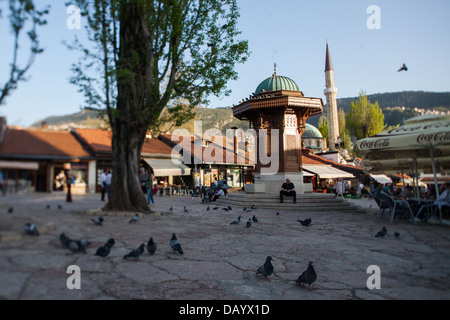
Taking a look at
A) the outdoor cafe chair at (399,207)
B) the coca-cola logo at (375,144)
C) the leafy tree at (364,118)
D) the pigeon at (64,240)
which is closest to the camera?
the pigeon at (64,240)

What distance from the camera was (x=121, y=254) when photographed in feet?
6.33

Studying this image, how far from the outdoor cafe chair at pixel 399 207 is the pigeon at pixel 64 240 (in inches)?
318

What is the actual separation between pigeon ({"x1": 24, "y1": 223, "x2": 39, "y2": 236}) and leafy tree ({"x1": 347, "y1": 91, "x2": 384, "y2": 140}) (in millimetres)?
50899

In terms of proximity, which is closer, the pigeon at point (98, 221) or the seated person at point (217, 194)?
the pigeon at point (98, 221)

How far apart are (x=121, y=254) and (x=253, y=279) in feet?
5.02

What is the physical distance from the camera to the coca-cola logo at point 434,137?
5.82m

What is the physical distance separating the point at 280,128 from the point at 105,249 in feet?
43.1

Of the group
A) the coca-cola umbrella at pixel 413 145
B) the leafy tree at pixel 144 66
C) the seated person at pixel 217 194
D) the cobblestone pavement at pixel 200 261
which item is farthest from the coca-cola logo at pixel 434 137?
the seated person at pixel 217 194

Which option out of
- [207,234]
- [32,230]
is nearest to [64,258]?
[32,230]

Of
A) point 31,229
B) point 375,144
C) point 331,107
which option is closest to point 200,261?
point 31,229

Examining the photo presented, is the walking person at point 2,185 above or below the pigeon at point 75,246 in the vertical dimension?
above

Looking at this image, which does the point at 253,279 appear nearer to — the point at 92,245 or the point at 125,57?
the point at 92,245

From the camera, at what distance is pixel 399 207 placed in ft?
25.7

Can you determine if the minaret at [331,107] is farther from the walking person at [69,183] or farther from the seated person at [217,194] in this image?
the walking person at [69,183]
